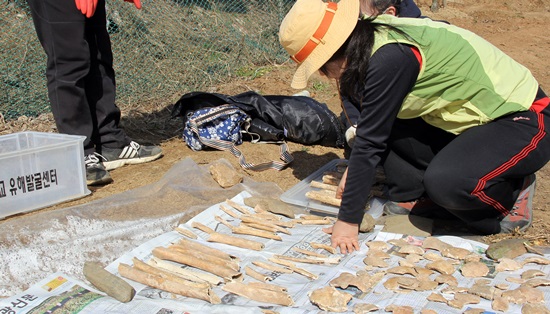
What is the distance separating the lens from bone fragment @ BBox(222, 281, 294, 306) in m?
2.14

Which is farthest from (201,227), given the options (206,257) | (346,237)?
(346,237)

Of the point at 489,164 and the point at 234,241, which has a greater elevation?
the point at 489,164

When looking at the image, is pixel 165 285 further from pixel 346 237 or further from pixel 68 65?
pixel 68 65

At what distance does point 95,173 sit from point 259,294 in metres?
1.53

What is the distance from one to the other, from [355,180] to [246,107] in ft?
5.47

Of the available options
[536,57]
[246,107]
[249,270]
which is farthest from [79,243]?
[536,57]

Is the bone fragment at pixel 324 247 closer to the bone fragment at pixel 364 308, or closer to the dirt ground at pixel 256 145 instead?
the bone fragment at pixel 364 308

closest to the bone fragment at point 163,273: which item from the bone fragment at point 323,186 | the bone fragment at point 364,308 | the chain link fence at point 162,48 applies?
the bone fragment at point 364,308

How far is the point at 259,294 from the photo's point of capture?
85.5 inches

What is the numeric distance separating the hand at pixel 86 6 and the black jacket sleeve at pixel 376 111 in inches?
64.7

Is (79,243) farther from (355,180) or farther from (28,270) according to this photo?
(355,180)

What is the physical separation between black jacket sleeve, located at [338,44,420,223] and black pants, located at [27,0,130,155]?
66.4 inches

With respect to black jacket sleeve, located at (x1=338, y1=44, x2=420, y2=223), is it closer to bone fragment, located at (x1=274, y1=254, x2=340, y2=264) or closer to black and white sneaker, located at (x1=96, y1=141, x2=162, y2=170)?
bone fragment, located at (x1=274, y1=254, x2=340, y2=264)

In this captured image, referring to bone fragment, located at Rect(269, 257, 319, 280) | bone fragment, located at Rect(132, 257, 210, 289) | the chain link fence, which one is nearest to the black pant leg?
bone fragment, located at Rect(269, 257, 319, 280)
